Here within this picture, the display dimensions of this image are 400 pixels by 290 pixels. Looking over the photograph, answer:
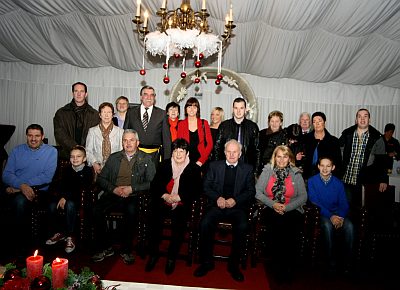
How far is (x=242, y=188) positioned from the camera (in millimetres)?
3541

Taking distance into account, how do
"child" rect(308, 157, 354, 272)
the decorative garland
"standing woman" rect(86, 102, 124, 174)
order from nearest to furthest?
the decorative garland → "child" rect(308, 157, 354, 272) → "standing woman" rect(86, 102, 124, 174)

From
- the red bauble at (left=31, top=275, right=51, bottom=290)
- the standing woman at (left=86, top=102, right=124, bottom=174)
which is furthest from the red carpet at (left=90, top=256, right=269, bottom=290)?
the red bauble at (left=31, top=275, right=51, bottom=290)

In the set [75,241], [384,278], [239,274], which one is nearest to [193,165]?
[239,274]

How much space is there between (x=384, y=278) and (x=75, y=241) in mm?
3159

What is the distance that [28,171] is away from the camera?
12.7ft

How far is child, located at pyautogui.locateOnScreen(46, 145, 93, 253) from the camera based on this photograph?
3562 mm

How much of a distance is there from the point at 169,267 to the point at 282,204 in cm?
125

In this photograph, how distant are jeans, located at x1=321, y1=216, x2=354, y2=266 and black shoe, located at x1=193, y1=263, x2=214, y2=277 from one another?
1.15 metres

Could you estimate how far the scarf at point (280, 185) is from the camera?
11.6 ft

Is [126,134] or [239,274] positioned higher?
[126,134]

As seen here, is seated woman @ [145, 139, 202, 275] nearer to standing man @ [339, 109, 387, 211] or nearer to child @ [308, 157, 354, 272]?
child @ [308, 157, 354, 272]

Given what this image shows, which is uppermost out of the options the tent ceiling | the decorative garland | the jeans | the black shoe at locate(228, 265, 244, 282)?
the tent ceiling

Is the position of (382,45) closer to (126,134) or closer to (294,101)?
(294,101)

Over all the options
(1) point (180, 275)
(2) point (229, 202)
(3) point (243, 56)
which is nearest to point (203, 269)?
(1) point (180, 275)
